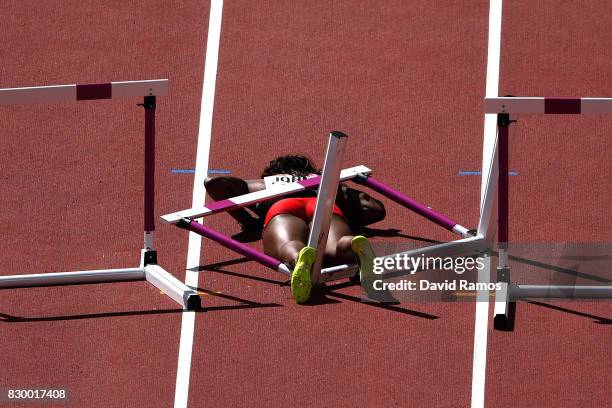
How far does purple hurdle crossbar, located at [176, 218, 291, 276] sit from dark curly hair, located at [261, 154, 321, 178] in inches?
37.4

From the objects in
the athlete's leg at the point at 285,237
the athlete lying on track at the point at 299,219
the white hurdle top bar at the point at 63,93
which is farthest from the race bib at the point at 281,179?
the white hurdle top bar at the point at 63,93

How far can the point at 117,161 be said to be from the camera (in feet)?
41.3

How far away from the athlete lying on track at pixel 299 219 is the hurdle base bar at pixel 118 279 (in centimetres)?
71

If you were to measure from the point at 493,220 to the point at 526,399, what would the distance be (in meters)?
2.10

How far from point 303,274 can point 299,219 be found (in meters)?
0.91

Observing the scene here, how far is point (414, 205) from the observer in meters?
11.7

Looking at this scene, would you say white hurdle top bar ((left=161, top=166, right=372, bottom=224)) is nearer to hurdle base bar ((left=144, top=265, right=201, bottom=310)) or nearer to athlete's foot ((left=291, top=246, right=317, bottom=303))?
hurdle base bar ((left=144, top=265, right=201, bottom=310))

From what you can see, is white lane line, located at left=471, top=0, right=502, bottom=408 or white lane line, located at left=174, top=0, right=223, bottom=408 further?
white lane line, located at left=174, top=0, right=223, bottom=408

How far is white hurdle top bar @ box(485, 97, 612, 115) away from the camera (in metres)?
9.98

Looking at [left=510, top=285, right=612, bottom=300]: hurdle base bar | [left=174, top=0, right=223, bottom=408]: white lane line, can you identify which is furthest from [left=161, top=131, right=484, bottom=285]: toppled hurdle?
[left=510, top=285, right=612, bottom=300]: hurdle base bar

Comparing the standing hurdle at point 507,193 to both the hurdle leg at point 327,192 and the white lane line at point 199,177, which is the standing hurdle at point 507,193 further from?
the white lane line at point 199,177

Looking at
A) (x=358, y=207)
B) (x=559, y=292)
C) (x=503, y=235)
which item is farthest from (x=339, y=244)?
(x=559, y=292)

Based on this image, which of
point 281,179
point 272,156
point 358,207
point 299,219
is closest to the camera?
point 299,219

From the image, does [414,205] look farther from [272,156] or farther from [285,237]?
[272,156]
